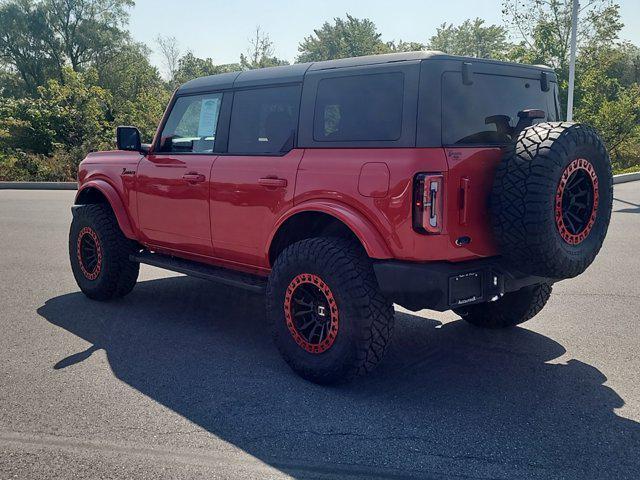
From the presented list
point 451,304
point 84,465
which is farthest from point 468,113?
point 84,465

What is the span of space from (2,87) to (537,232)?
174ft

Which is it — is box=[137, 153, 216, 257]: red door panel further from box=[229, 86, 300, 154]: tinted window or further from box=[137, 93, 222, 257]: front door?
box=[229, 86, 300, 154]: tinted window

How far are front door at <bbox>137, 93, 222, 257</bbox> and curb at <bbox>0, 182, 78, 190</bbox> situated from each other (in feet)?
54.5

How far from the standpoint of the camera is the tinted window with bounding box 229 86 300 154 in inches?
177

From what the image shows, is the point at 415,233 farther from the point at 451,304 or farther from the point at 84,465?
the point at 84,465

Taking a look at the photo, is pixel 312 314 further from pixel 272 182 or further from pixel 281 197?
pixel 272 182

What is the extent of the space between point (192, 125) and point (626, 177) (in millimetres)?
18064

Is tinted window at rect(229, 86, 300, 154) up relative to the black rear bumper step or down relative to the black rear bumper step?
up

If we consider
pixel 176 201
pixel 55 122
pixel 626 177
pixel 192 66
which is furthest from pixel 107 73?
pixel 176 201

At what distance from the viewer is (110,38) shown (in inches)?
1953

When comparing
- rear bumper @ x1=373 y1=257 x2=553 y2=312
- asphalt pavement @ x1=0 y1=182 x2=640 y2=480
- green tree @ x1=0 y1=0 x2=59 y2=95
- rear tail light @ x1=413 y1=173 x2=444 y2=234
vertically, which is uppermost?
green tree @ x1=0 y1=0 x2=59 y2=95

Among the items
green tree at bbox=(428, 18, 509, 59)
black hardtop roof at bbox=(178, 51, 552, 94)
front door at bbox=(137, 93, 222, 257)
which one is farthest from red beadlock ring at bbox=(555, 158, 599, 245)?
green tree at bbox=(428, 18, 509, 59)

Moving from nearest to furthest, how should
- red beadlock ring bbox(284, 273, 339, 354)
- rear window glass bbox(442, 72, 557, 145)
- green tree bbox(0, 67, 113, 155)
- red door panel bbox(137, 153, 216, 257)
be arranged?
rear window glass bbox(442, 72, 557, 145) → red beadlock ring bbox(284, 273, 339, 354) → red door panel bbox(137, 153, 216, 257) → green tree bbox(0, 67, 113, 155)

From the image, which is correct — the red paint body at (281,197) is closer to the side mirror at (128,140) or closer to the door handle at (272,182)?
the door handle at (272,182)
